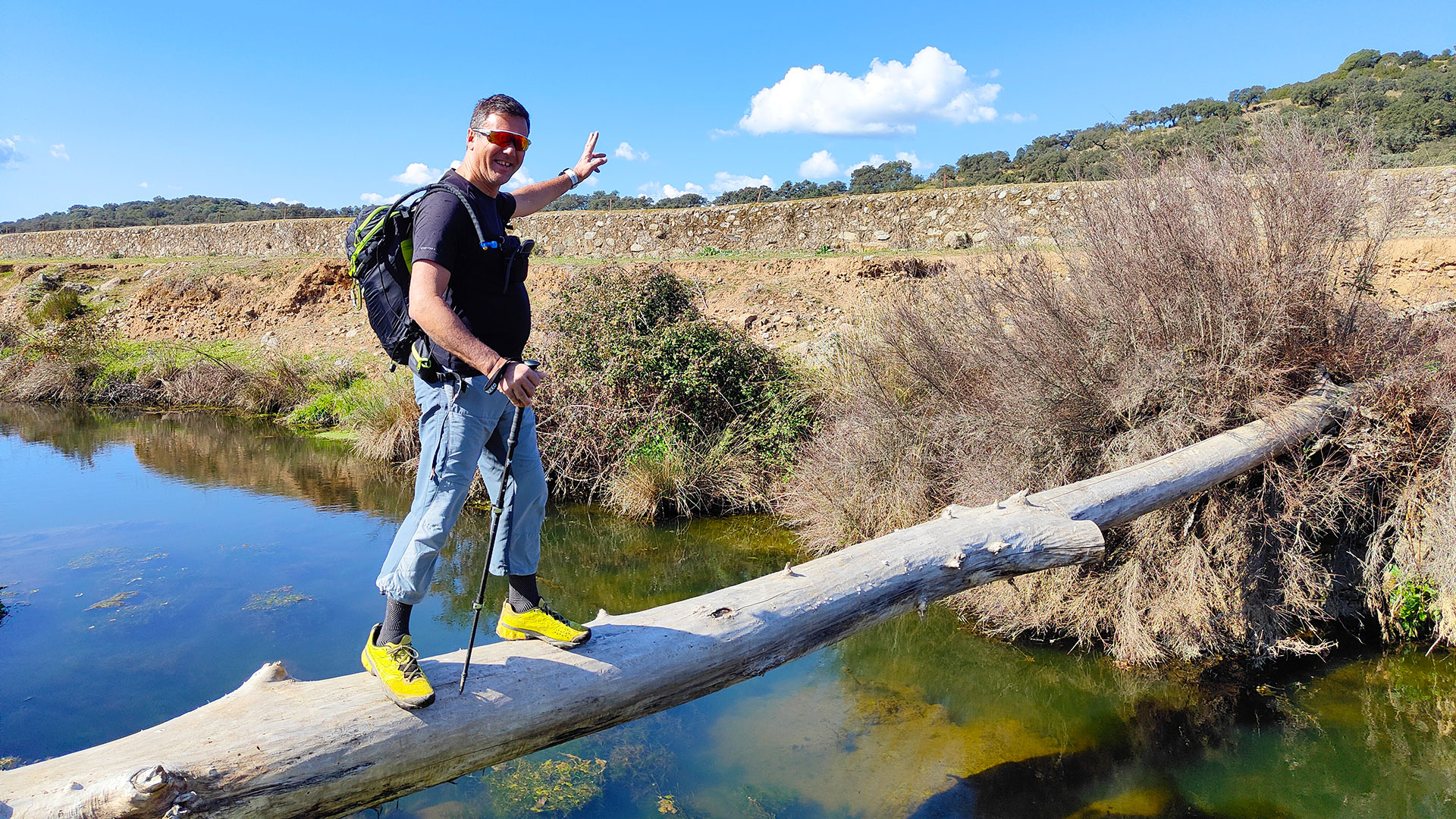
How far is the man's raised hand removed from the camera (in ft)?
13.2

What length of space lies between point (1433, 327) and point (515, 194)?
671 cm

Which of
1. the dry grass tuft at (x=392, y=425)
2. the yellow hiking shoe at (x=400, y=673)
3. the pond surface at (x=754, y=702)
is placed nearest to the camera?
the yellow hiking shoe at (x=400, y=673)

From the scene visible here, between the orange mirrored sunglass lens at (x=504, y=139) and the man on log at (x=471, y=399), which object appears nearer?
the man on log at (x=471, y=399)

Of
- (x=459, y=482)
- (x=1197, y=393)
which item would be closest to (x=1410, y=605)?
(x=1197, y=393)

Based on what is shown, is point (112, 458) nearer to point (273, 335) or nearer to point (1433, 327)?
point (273, 335)

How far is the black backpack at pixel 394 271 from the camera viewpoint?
2.97 metres

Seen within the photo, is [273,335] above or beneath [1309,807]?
above

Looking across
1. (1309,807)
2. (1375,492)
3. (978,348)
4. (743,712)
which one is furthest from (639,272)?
(1309,807)

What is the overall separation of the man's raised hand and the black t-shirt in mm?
912

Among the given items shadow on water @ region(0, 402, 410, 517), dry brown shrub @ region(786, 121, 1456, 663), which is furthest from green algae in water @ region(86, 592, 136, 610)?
dry brown shrub @ region(786, 121, 1456, 663)

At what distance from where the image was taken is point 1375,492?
6.07 metres

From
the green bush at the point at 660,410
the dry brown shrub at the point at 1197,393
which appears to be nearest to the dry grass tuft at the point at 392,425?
the green bush at the point at 660,410

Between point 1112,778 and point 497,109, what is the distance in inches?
171

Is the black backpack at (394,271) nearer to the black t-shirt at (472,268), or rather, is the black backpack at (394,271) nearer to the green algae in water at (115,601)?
the black t-shirt at (472,268)
